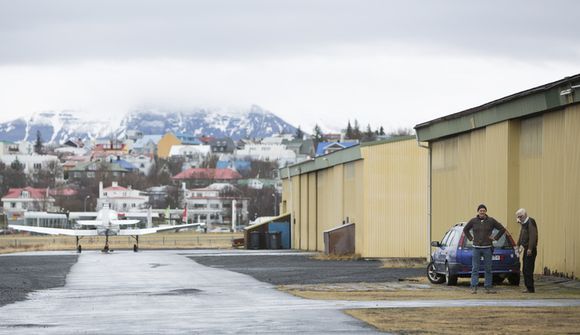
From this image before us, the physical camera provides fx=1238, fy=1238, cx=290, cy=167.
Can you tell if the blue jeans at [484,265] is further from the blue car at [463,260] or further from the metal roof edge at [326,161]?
the metal roof edge at [326,161]

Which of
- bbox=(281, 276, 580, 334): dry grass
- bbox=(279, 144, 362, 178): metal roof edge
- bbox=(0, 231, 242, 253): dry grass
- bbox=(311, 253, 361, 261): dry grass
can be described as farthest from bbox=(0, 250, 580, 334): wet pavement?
bbox=(0, 231, 242, 253): dry grass

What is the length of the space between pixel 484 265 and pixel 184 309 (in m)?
7.20

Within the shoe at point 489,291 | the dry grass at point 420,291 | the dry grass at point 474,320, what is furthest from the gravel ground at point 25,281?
the shoe at point 489,291

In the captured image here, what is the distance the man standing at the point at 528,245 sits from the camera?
80.2ft

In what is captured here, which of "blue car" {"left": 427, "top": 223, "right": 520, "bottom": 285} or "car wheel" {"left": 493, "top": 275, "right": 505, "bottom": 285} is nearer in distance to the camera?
"blue car" {"left": 427, "top": 223, "right": 520, "bottom": 285}

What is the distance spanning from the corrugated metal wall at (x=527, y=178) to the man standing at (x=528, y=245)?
11.7ft

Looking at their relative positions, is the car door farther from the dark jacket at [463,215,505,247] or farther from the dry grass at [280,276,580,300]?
the dark jacket at [463,215,505,247]

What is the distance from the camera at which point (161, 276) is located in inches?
1396

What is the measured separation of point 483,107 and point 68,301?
1499cm

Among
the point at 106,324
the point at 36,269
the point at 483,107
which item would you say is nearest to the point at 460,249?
the point at 483,107

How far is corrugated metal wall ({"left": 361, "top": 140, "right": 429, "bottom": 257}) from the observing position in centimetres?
5066

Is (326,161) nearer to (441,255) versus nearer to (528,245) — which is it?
(441,255)

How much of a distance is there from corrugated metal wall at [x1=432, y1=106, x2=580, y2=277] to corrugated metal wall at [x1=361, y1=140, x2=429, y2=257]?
10526 mm

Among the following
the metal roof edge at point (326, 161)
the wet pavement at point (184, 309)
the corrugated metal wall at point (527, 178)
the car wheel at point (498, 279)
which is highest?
the metal roof edge at point (326, 161)
